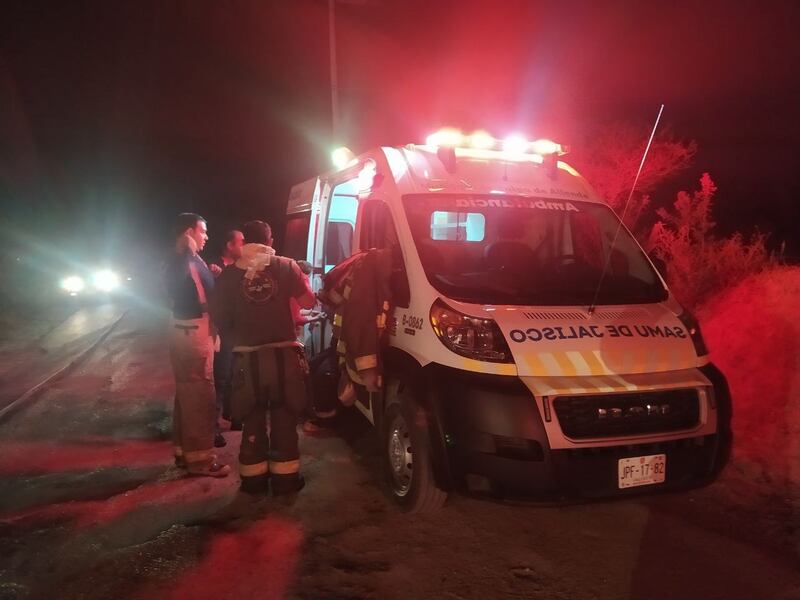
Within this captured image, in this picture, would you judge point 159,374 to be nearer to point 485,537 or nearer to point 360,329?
point 360,329

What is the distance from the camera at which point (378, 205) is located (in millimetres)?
4547

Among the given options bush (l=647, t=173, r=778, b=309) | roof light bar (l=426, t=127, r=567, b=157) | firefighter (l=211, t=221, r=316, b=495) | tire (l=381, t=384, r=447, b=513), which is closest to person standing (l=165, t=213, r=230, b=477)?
firefighter (l=211, t=221, r=316, b=495)

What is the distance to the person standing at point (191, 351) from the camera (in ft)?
14.6

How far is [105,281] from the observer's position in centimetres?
1895

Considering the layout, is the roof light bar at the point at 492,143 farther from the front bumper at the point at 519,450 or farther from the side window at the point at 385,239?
the front bumper at the point at 519,450

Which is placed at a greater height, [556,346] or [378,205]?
[378,205]

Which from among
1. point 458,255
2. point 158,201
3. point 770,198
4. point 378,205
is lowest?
point 458,255

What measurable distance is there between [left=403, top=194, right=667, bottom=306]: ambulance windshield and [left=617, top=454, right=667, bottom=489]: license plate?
1.00 m

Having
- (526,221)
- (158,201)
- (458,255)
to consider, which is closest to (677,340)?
(526,221)

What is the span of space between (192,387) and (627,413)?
10.2ft

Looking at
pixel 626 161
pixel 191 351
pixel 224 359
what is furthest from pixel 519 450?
pixel 626 161

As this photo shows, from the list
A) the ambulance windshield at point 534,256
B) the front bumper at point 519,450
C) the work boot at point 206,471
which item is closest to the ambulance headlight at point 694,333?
the ambulance windshield at point 534,256

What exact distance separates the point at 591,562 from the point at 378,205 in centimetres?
281

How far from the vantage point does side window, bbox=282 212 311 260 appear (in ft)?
23.3
